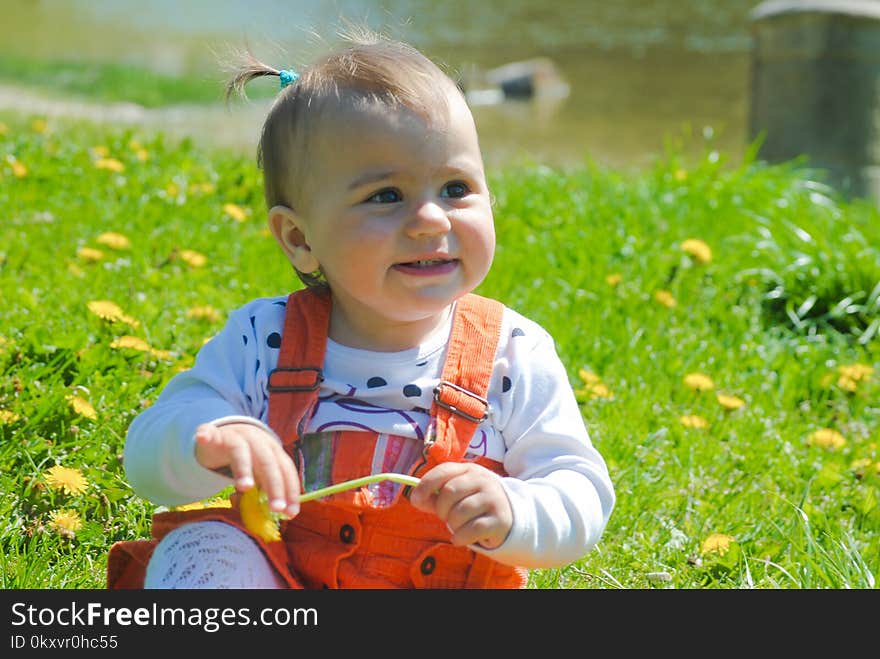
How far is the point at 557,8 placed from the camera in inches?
727

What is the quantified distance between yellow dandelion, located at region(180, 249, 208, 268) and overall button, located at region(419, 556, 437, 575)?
78.1 inches

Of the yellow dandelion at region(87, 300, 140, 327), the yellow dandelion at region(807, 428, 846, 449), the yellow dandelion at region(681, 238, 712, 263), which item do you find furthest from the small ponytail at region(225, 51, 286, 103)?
the yellow dandelion at region(681, 238, 712, 263)

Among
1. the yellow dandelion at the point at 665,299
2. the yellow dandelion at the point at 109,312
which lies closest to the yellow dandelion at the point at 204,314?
the yellow dandelion at the point at 109,312

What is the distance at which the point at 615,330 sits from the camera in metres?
3.47

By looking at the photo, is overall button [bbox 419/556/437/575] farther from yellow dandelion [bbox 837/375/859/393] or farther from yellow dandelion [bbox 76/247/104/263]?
yellow dandelion [bbox 76/247/104/263]

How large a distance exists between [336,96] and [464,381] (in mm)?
492

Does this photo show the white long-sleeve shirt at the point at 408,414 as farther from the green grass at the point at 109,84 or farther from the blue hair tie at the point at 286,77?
the green grass at the point at 109,84

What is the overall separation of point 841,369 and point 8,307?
2273 millimetres

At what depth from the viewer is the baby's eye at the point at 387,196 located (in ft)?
5.99

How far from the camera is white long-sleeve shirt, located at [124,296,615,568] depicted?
173cm

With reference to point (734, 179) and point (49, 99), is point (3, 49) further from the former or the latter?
point (734, 179)

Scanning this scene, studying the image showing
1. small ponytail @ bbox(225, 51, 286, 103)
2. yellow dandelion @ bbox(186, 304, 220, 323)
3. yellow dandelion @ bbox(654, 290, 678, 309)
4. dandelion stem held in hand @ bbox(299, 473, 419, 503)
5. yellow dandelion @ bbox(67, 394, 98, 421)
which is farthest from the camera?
yellow dandelion @ bbox(654, 290, 678, 309)

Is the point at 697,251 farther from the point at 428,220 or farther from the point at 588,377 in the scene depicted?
the point at 428,220
